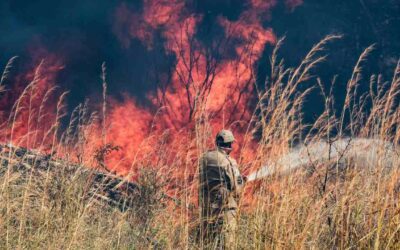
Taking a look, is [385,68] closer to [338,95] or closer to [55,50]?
[338,95]

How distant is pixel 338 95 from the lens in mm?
16984

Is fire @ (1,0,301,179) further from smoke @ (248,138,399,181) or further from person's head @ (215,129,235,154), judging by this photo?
smoke @ (248,138,399,181)

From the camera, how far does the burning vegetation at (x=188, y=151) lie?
2.61m

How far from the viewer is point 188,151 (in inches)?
118

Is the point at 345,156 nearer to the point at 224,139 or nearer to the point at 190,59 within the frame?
the point at 224,139

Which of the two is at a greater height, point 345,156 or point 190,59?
point 190,59

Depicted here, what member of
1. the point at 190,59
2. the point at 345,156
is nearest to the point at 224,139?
the point at 345,156

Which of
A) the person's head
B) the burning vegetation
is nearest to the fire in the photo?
the burning vegetation

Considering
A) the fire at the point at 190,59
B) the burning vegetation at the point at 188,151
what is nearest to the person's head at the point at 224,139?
the burning vegetation at the point at 188,151

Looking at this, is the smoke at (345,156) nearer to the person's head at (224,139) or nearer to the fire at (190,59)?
the person's head at (224,139)

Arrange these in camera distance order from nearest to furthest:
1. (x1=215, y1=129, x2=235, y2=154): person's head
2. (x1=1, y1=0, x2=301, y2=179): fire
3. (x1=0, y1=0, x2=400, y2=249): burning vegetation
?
(x1=0, y1=0, x2=400, y2=249): burning vegetation, (x1=215, y1=129, x2=235, y2=154): person's head, (x1=1, y1=0, x2=301, y2=179): fire

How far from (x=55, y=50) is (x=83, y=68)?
0.93 meters

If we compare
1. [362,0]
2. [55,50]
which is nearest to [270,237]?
[55,50]

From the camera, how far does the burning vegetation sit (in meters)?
2.61
